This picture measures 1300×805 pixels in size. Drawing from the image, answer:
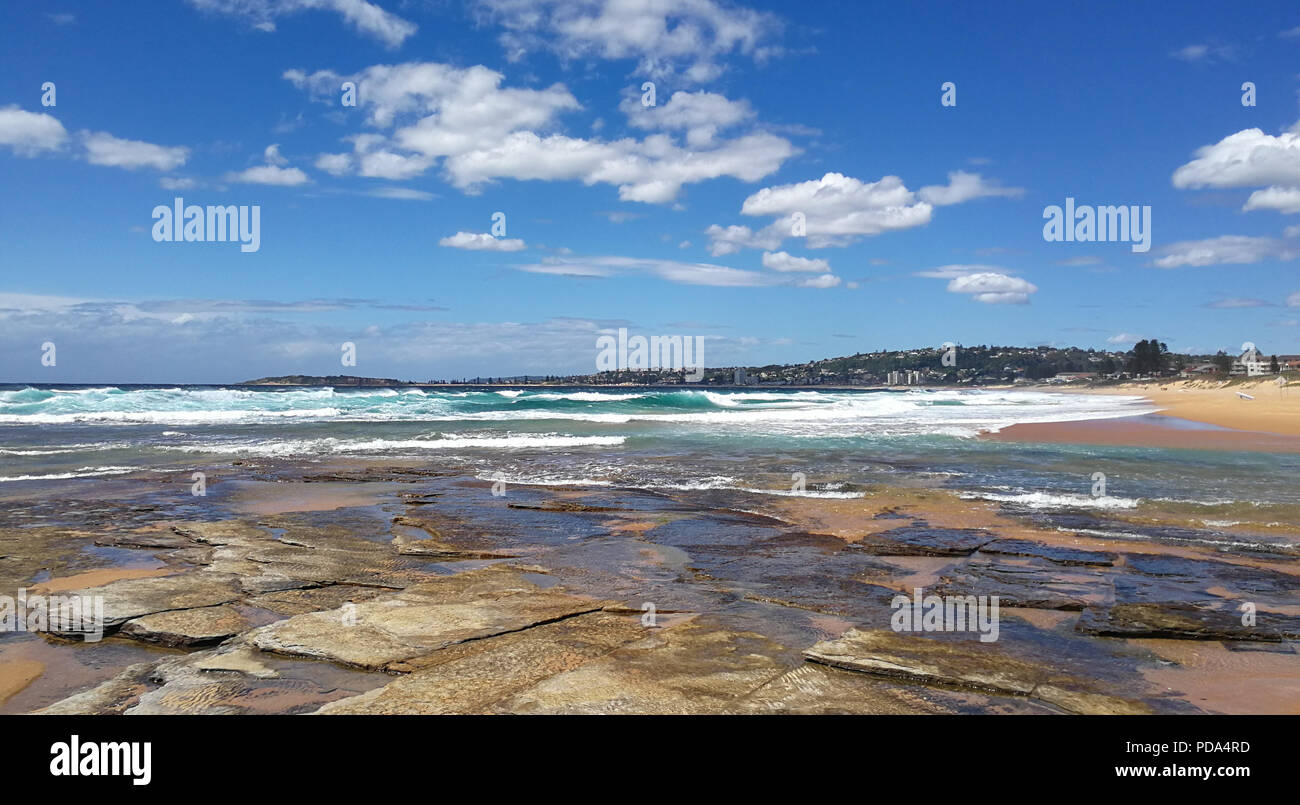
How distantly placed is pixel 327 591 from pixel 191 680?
2072 mm

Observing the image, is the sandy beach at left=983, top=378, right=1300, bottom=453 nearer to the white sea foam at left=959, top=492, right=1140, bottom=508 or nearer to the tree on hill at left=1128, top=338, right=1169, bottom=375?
the white sea foam at left=959, top=492, right=1140, bottom=508

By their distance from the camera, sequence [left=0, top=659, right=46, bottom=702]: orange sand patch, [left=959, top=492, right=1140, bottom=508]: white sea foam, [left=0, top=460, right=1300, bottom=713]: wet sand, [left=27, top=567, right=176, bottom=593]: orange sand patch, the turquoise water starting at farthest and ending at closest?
the turquoise water < [left=959, top=492, right=1140, bottom=508]: white sea foam < [left=27, top=567, right=176, bottom=593]: orange sand patch < [left=0, top=659, right=46, bottom=702]: orange sand patch < [left=0, top=460, right=1300, bottom=713]: wet sand

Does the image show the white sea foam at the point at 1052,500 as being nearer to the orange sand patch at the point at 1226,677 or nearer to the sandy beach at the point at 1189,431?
the orange sand patch at the point at 1226,677

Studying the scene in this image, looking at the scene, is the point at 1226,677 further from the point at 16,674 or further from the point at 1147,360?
the point at 1147,360

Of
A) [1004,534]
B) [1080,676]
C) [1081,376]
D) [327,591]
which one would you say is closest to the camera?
[1080,676]

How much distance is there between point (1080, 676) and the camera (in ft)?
13.9

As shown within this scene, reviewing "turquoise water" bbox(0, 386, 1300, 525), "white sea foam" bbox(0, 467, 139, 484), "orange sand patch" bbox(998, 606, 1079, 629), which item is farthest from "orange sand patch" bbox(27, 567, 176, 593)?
"white sea foam" bbox(0, 467, 139, 484)

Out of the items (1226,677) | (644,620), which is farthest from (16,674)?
(1226,677)

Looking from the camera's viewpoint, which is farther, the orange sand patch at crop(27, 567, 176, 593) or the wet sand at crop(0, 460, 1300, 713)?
the orange sand patch at crop(27, 567, 176, 593)

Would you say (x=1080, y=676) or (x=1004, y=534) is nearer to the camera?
(x=1080, y=676)
